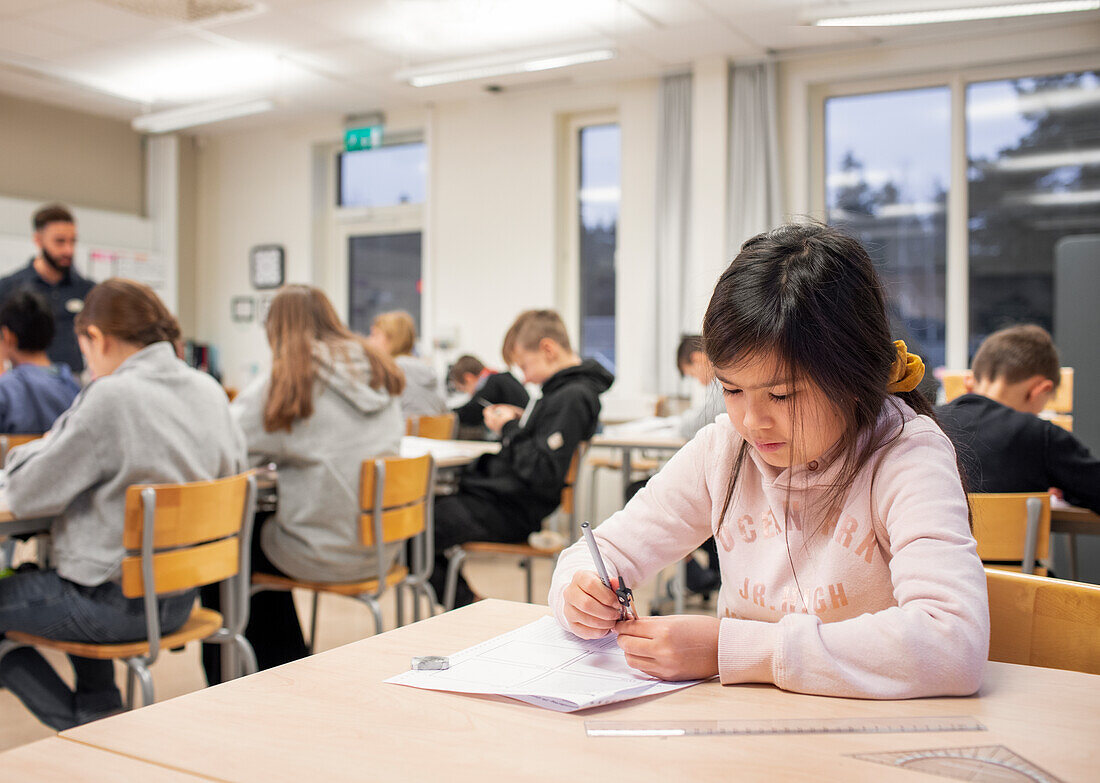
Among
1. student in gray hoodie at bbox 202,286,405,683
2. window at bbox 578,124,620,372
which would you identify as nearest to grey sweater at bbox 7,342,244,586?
student in gray hoodie at bbox 202,286,405,683

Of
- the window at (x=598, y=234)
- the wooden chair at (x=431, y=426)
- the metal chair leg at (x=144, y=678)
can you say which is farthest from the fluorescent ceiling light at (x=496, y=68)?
the metal chair leg at (x=144, y=678)

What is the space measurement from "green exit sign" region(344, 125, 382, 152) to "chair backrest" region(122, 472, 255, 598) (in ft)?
16.4

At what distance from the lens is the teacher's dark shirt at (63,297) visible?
5129mm

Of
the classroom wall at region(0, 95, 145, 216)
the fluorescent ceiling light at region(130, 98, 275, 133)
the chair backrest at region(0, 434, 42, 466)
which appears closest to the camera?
the chair backrest at region(0, 434, 42, 466)

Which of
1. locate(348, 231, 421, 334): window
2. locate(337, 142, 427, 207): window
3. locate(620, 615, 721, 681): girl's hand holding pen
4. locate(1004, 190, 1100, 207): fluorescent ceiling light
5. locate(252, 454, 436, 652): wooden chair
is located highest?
locate(337, 142, 427, 207): window

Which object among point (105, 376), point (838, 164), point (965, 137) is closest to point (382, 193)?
point (838, 164)

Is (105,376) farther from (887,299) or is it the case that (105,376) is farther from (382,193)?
(382,193)

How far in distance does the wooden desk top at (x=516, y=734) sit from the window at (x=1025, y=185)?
17.4ft

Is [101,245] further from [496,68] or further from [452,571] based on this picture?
[452,571]

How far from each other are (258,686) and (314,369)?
2.00 m

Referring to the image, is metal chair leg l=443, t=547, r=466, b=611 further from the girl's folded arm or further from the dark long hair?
the girl's folded arm

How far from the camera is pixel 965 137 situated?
5684mm

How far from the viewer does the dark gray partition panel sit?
306 cm

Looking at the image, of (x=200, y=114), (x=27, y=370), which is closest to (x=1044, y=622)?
(x=27, y=370)
